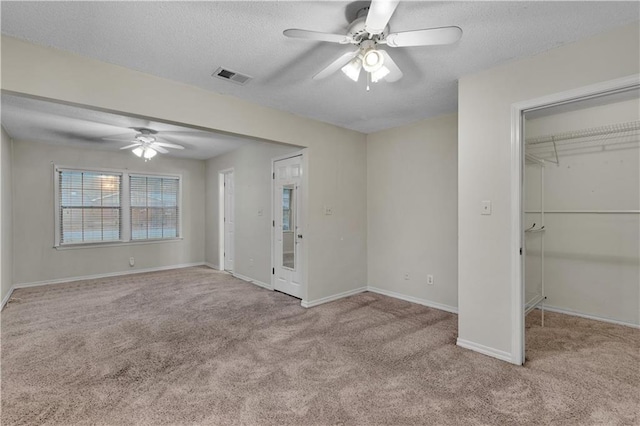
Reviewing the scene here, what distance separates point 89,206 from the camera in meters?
5.56

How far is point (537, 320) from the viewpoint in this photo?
133 inches

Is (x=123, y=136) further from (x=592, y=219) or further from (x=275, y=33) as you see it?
(x=592, y=219)

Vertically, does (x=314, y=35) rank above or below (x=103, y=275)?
above

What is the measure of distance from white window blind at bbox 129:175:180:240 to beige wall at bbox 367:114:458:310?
4.40 meters

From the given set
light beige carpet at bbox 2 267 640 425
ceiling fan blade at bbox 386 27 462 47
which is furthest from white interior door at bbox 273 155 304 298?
ceiling fan blade at bbox 386 27 462 47

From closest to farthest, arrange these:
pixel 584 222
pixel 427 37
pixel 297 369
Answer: pixel 427 37, pixel 297 369, pixel 584 222

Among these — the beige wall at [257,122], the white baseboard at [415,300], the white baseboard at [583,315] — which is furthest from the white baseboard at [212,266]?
the white baseboard at [583,315]

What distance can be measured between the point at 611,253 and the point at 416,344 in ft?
8.26

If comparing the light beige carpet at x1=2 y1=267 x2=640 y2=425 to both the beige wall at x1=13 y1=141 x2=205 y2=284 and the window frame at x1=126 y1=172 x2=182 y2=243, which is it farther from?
the window frame at x1=126 y1=172 x2=182 y2=243

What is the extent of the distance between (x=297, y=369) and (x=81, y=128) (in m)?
4.36

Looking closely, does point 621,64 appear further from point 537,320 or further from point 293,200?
point 293,200

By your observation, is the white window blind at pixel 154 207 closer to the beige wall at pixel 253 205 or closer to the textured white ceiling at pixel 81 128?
the textured white ceiling at pixel 81 128

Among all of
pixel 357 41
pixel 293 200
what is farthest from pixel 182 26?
pixel 293 200

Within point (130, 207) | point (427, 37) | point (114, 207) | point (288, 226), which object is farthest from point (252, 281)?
point (427, 37)
